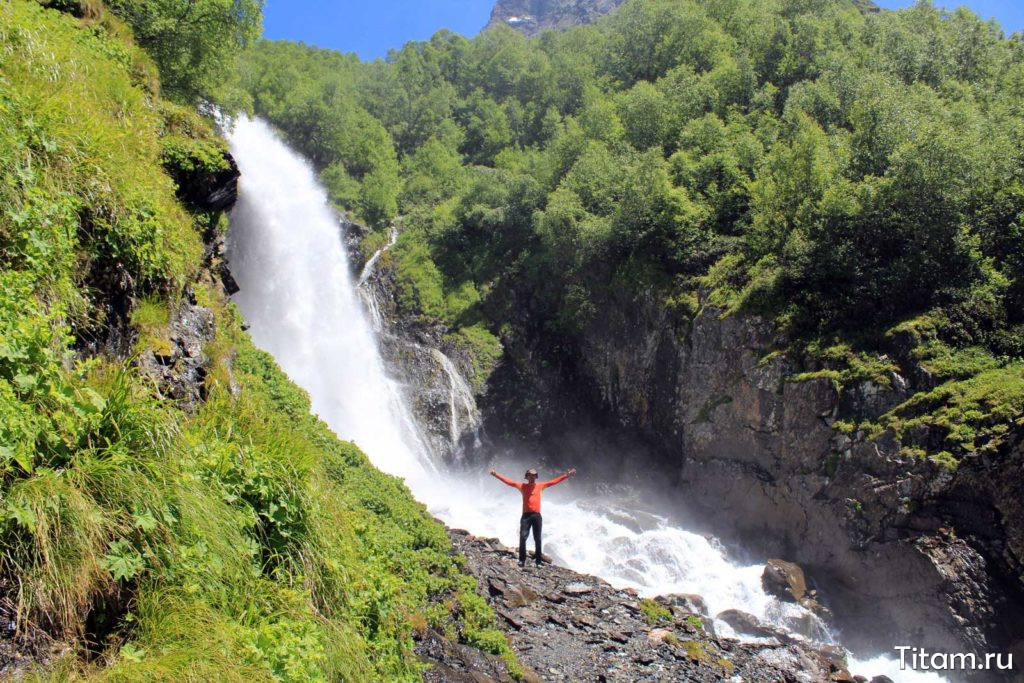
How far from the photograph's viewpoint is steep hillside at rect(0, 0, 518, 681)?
3.86 m

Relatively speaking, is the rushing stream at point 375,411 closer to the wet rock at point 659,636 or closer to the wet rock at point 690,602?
the wet rock at point 690,602

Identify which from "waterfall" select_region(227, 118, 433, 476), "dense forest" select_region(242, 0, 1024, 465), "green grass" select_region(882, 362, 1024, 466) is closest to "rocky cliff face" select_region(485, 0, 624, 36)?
"dense forest" select_region(242, 0, 1024, 465)

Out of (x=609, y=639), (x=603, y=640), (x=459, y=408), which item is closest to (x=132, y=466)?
(x=603, y=640)

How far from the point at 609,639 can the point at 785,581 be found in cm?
845

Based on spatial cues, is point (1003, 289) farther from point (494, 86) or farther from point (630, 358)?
point (494, 86)

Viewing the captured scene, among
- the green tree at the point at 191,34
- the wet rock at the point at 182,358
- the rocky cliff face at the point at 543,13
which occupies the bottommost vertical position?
the wet rock at the point at 182,358

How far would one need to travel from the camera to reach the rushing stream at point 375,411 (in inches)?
763

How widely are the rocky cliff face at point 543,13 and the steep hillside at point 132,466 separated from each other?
12698 centimetres

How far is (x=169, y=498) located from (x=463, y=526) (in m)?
17.3

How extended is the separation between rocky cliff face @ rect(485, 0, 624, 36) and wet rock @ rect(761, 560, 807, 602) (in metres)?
120

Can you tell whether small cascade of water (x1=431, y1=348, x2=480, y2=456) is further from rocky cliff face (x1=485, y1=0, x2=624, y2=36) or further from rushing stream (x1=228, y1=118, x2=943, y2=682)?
rocky cliff face (x1=485, y1=0, x2=624, y2=36)

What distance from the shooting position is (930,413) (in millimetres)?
17469

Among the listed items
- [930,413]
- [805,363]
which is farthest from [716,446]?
[930,413]

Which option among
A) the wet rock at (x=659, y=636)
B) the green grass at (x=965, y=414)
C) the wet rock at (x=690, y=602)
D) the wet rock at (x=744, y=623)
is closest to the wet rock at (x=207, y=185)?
the wet rock at (x=659, y=636)
